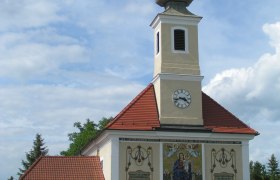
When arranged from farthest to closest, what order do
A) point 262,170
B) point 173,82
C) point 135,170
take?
1. point 262,170
2. point 173,82
3. point 135,170

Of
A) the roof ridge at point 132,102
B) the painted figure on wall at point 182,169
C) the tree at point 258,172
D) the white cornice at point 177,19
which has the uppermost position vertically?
the white cornice at point 177,19

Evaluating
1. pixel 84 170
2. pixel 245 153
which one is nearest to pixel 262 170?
pixel 245 153

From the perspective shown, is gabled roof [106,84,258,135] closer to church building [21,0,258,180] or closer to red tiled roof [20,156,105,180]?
church building [21,0,258,180]

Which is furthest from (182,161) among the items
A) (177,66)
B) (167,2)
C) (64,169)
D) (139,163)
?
(167,2)

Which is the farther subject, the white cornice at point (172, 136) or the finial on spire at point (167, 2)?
the finial on spire at point (167, 2)

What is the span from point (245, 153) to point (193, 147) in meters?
2.94

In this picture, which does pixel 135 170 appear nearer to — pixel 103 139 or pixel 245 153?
pixel 103 139

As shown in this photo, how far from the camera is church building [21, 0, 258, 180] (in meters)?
27.6

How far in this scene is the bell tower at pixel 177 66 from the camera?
28922 mm

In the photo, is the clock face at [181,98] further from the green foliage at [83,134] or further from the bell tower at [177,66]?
the green foliage at [83,134]

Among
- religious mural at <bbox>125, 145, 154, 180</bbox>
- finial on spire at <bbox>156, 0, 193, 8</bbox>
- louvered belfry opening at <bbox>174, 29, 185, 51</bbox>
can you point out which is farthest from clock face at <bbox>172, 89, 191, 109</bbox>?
finial on spire at <bbox>156, 0, 193, 8</bbox>

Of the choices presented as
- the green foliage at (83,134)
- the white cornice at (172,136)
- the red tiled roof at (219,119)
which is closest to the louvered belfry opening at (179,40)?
the red tiled roof at (219,119)

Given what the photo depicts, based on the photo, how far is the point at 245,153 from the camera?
2894cm

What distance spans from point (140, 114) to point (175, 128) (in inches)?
80.8
